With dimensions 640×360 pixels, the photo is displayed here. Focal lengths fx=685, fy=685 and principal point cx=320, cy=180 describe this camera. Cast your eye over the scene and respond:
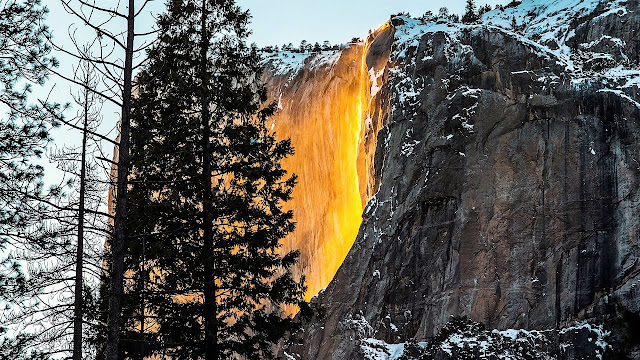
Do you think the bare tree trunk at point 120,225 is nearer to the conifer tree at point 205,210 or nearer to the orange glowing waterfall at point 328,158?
the conifer tree at point 205,210

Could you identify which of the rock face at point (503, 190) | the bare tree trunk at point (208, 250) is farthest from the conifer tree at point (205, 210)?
the rock face at point (503, 190)

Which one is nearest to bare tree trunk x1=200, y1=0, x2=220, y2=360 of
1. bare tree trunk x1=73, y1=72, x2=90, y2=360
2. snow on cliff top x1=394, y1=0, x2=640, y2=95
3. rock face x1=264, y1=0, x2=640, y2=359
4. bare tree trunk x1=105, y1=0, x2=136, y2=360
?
bare tree trunk x1=73, y1=72, x2=90, y2=360

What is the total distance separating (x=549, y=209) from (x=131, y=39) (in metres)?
18.3

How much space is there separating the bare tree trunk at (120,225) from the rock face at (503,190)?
1597 cm

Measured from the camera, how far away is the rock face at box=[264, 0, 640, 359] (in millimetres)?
23219

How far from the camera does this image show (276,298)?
46.9ft

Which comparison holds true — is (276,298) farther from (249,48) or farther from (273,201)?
(249,48)

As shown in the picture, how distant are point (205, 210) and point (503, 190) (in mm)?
14593

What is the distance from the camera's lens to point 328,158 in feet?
114

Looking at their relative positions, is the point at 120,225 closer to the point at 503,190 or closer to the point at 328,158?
the point at 503,190

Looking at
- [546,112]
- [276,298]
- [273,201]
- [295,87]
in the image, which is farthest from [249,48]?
[295,87]

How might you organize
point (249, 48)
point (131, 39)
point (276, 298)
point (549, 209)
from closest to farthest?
point (131, 39), point (276, 298), point (249, 48), point (549, 209)

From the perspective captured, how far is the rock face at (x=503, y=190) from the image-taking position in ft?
76.2

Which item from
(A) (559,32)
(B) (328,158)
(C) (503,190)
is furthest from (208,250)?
(B) (328,158)
